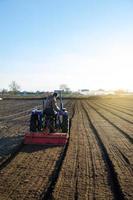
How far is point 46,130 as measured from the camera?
11.9 m

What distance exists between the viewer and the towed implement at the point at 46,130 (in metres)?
10.9

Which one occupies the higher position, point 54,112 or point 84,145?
point 54,112

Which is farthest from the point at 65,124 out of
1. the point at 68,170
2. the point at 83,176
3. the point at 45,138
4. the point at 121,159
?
the point at 83,176

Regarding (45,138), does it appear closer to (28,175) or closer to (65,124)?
(65,124)

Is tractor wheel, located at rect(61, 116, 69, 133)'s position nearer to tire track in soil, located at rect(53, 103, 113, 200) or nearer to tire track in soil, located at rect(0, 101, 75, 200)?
tire track in soil, located at rect(53, 103, 113, 200)

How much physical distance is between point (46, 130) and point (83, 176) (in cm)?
486

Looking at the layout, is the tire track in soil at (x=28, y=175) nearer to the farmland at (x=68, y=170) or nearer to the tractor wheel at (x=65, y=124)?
the farmland at (x=68, y=170)

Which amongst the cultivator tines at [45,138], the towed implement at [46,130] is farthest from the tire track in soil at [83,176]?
the towed implement at [46,130]

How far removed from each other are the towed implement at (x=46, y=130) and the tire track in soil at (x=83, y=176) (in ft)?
1.62

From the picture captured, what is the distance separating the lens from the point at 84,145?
10.8 meters

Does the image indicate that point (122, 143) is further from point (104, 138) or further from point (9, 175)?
point (9, 175)

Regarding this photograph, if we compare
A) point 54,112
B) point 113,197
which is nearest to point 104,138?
point 54,112

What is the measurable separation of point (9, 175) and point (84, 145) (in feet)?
13.1

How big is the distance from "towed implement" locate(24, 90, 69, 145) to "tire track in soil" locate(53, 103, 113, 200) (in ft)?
1.62
